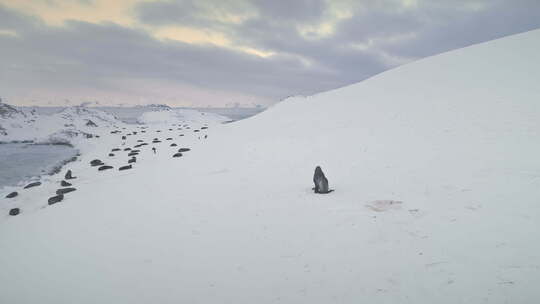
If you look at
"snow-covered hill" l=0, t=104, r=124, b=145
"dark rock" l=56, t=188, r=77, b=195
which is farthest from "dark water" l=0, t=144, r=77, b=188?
"snow-covered hill" l=0, t=104, r=124, b=145

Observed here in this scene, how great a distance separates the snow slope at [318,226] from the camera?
4672 millimetres

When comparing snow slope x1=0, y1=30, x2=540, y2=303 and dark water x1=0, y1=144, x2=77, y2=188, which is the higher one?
snow slope x1=0, y1=30, x2=540, y2=303

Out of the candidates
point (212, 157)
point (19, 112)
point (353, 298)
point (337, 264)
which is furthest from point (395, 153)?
point (19, 112)

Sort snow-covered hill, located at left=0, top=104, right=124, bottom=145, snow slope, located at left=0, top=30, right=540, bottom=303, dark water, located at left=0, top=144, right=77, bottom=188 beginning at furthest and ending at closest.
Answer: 1. snow-covered hill, located at left=0, top=104, right=124, bottom=145
2. dark water, located at left=0, top=144, right=77, bottom=188
3. snow slope, located at left=0, top=30, right=540, bottom=303

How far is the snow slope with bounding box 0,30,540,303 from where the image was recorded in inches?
184

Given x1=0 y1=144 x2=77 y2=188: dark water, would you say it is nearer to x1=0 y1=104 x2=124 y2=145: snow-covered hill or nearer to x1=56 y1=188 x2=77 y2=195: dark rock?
x1=56 y1=188 x2=77 y2=195: dark rock

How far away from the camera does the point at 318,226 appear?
690 centimetres

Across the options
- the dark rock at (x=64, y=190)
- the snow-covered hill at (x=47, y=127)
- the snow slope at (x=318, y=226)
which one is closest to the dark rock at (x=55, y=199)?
the snow slope at (x=318, y=226)

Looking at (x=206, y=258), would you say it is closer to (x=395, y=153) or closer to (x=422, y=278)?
(x=422, y=278)

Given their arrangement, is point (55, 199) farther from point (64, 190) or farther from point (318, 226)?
point (318, 226)

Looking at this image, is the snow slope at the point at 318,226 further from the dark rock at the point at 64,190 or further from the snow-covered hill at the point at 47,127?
the snow-covered hill at the point at 47,127

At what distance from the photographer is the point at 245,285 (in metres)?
4.83

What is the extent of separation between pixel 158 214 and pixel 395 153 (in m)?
11.2

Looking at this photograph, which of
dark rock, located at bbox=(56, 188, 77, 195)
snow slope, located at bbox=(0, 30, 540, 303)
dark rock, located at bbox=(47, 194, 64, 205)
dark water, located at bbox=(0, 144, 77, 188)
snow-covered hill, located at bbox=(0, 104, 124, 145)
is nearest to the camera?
snow slope, located at bbox=(0, 30, 540, 303)
